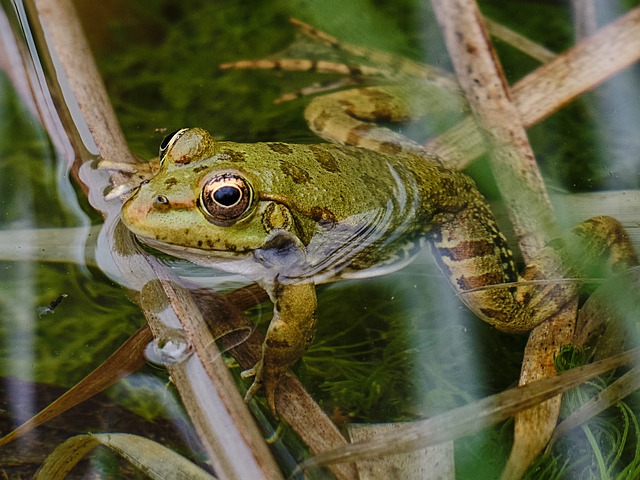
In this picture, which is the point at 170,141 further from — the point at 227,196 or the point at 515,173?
the point at 515,173

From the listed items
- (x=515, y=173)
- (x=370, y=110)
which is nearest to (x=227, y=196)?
(x=370, y=110)

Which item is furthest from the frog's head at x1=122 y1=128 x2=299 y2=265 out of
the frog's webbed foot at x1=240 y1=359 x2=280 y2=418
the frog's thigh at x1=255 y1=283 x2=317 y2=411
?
the frog's webbed foot at x1=240 y1=359 x2=280 y2=418

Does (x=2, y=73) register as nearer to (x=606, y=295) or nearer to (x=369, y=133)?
(x=369, y=133)

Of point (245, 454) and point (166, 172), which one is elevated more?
point (166, 172)

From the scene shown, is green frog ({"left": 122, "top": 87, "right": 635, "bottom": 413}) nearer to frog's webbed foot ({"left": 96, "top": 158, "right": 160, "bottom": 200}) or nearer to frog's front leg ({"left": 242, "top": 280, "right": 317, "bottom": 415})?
frog's front leg ({"left": 242, "top": 280, "right": 317, "bottom": 415})

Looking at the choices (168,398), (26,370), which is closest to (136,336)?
(168,398)

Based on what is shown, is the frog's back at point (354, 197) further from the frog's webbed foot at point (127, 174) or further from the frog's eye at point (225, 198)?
the frog's webbed foot at point (127, 174)

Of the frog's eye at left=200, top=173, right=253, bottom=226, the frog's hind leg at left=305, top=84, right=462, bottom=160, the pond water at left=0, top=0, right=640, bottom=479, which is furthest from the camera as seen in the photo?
the frog's hind leg at left=305, top=84, right=462, bottom=160
